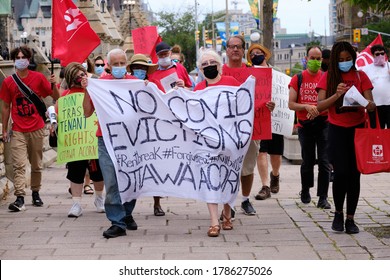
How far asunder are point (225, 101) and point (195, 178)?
784mm

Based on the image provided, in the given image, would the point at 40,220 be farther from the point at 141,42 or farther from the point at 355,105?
the point at 141,42

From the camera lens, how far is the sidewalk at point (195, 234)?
7.98 metres

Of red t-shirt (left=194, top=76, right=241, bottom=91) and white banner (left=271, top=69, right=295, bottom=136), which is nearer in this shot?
red t-shirt (left=194, top=76, right=241, bottom=91)

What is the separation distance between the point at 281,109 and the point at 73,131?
3215 mm

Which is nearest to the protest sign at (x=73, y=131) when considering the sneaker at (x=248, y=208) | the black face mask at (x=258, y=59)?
the sneaker at (x=248, y=208)

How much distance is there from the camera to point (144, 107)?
363 inches

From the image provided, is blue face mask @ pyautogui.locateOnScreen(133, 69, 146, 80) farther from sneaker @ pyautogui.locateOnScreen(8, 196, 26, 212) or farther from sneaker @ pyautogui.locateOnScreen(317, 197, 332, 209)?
sneaker @ pyautogui.locateOnScreen(317, 197, 332, 209)

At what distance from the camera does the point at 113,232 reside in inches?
352

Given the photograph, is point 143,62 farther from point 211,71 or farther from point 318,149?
point 318,149

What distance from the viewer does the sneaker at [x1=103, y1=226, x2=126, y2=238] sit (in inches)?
351

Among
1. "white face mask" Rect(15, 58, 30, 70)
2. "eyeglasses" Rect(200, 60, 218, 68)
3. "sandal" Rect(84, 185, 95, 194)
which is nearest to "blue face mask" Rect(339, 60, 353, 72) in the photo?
"eyeglasses" Rect(200, 60, 218, 68)

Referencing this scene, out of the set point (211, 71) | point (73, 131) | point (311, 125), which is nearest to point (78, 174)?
point (73, 131)

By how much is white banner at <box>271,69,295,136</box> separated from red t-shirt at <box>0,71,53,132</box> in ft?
10.8
